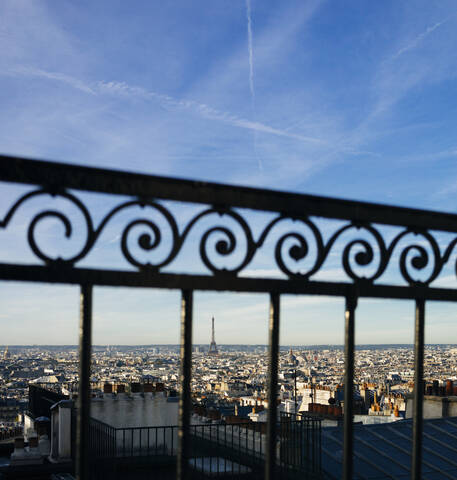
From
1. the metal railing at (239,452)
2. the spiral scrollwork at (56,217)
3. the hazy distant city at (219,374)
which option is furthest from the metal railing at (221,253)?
the hazy distant city at (219,374)

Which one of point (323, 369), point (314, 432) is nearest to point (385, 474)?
point (314, 432)

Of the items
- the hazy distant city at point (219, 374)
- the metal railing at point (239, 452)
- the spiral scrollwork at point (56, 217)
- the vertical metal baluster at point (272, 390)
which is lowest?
the hazy distant city at point (219, 374)

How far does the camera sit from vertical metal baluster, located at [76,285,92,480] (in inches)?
72.8

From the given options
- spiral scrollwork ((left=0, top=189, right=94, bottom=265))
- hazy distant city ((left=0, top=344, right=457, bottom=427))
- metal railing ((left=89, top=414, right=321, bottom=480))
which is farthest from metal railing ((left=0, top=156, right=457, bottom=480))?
hazy distant city ((left=0, top=344, right=457, bottom=427))

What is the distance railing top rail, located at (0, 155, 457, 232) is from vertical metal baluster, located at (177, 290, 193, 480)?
0.36 metres

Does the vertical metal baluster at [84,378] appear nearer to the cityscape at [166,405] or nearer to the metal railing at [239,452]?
the cityscape at [166,405]

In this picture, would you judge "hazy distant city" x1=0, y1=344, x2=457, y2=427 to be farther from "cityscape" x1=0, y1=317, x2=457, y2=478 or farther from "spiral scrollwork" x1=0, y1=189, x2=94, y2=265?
"spiral scrollwork" x1=0, y1=189, x2=94, y2=265

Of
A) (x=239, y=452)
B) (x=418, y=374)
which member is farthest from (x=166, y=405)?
(x=418, y=374)

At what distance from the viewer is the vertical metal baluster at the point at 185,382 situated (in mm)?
1975

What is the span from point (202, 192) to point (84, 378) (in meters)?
0.72

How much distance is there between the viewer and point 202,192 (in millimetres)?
Answer: 1934

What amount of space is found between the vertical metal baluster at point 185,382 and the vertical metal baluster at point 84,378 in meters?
0.32

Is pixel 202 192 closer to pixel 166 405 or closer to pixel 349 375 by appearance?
pixel 349 375

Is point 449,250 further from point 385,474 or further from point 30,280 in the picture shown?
point 385,474
